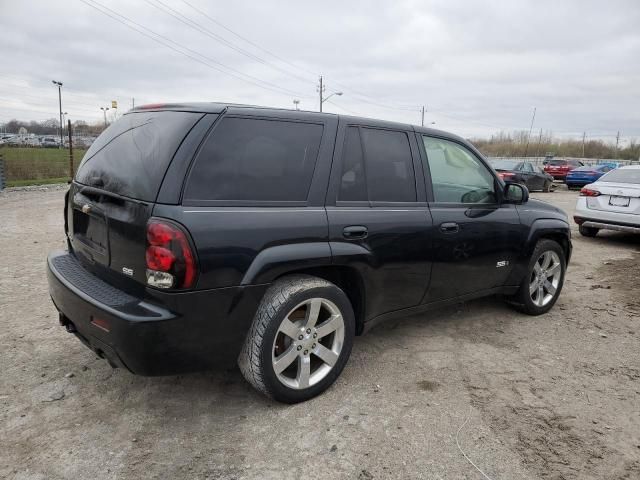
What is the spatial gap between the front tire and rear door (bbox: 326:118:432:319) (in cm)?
25

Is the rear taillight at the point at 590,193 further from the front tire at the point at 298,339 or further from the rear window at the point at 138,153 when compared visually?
the rear window at the point at 138,153

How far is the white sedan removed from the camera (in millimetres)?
8188

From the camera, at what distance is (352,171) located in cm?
319

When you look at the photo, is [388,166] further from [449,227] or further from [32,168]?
[32,168]

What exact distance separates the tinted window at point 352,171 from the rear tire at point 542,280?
85.4 inches

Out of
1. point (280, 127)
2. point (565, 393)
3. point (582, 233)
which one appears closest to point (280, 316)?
point (280, 127)

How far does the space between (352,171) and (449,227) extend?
3.18ft

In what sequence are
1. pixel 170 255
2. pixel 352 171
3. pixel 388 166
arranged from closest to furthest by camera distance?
1. pixel 170 255
2. pixel 352 171
3. pixel 388 166

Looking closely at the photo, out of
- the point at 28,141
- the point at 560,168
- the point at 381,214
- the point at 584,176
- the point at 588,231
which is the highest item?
the point at 28,141

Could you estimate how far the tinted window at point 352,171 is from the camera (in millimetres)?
3122

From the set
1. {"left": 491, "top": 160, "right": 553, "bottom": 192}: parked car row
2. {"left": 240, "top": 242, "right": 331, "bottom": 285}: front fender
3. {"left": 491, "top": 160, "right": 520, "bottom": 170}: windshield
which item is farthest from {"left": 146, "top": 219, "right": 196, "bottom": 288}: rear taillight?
{"left": 491, "top": 160, "right": 520, "bottom": 170}: windshield

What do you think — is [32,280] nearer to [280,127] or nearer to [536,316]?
[280,127]

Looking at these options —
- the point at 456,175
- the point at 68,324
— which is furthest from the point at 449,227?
the point at 68,324

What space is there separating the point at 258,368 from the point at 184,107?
156 cm
